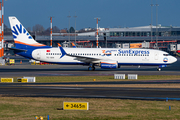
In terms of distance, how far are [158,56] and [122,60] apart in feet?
24.8

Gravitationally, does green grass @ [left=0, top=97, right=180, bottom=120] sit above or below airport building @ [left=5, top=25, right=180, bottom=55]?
below

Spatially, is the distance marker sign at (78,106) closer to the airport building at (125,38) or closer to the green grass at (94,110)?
the green grass at (94,110)

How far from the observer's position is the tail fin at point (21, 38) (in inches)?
2304

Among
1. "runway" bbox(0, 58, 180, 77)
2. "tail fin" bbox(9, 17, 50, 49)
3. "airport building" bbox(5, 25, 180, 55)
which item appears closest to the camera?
"runway" bbox(0, 58, 180, 77)

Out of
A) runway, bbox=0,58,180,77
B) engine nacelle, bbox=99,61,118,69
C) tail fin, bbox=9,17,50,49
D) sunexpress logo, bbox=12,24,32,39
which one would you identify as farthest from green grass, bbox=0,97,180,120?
sunexpress logo, bbox=12,24,32,39

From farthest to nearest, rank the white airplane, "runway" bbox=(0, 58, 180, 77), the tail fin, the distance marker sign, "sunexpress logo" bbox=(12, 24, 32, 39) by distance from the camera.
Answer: "sunexpress logo" bbox=(12, 24, 32, 39) < the tail fin < the white airplane < "runway" bbox=(0, 58, 180, 77) < the distance marker sign

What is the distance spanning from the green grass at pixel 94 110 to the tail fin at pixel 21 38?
36.1 metres

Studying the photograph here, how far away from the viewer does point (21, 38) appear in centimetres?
5900

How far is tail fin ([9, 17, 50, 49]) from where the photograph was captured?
5853 centimetres

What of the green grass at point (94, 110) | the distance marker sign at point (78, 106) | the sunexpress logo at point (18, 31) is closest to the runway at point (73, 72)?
the sunexpress logo at point (18, 31)

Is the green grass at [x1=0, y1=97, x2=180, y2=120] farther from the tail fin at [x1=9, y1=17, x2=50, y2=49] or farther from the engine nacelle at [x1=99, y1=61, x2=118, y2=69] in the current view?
→ the tail fin at [x1=9, y1=17, x2=50, y2=49]

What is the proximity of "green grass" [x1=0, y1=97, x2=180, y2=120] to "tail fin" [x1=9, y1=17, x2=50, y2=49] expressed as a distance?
36086mm

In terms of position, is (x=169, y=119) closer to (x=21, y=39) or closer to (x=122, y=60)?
(x=122, y=60)

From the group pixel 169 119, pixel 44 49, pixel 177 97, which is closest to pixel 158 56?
pixel 44 49
